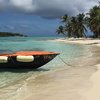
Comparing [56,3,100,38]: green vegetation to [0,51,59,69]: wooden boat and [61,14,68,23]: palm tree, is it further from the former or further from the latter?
[0,51,59,69]: wooden boat

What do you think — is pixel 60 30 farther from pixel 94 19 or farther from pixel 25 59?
pixel 25 59

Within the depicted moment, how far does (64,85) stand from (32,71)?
5487 millimetres

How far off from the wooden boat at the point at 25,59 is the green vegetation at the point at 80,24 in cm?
5589

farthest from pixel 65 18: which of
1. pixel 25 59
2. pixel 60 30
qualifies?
pixel 25 59

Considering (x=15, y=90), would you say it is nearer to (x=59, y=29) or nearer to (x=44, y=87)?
(x=44, y=87)

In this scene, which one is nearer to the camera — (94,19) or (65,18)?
A: (94,19)

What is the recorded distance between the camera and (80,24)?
86.6 m

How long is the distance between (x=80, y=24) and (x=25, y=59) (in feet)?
237

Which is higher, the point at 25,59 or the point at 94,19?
the point at 94,19

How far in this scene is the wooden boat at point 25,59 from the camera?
15.5m

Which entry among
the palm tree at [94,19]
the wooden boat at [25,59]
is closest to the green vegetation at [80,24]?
the palm tree at [94,19]

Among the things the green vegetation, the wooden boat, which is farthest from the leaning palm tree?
the wooden boat

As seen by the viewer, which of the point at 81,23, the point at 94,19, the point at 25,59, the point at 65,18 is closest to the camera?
the point at 25,59

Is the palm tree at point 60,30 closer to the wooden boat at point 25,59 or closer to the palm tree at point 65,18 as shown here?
the palm tree at point 65,18
